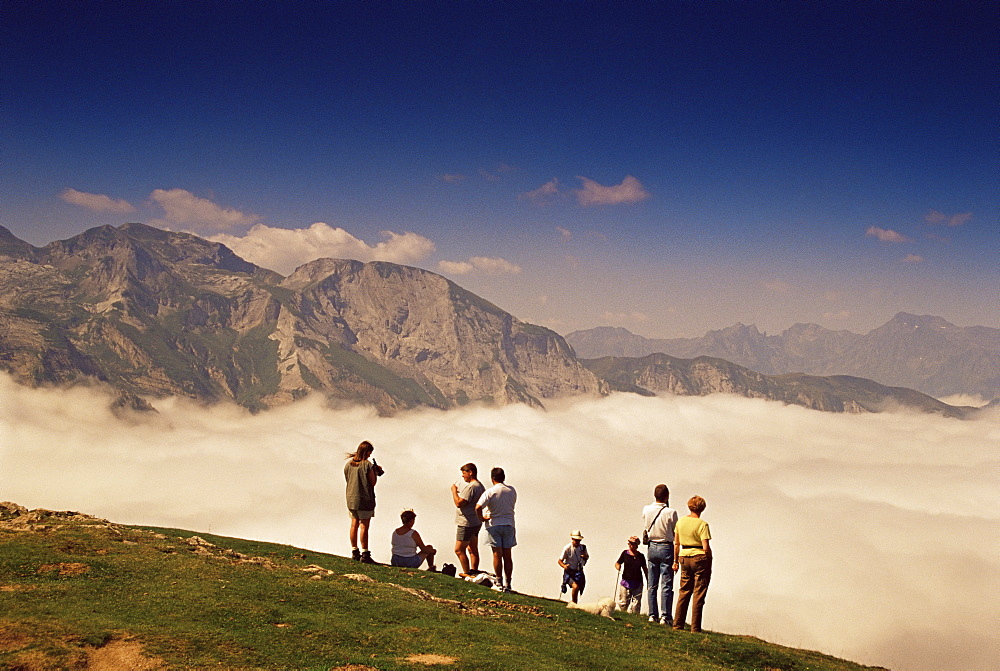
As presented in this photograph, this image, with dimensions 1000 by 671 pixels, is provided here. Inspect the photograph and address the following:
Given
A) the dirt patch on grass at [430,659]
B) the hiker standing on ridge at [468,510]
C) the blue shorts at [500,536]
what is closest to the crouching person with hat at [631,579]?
the blue shorts at [500,536]

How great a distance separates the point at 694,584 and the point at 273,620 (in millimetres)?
13018

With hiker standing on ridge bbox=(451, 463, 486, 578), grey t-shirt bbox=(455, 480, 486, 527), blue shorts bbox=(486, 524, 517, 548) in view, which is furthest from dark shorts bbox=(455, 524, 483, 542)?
blue shorts bbox=(486, 524, 517, 548)

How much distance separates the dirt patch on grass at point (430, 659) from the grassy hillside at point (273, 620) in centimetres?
7

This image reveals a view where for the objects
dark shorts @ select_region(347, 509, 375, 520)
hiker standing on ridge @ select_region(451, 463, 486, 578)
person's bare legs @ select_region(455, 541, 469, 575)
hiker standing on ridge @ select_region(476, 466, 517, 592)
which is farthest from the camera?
person's bare legs @ select_region(455, 541, 469, 575)

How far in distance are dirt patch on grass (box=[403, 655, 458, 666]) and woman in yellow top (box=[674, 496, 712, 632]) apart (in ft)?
29.0

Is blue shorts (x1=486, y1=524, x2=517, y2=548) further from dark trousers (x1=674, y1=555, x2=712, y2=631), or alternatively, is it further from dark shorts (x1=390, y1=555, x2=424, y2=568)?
dark trousers (x1=674, y1=555, x2=712, y2=631)

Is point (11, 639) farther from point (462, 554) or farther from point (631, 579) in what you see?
point (631, 579)

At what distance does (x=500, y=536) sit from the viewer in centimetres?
2245

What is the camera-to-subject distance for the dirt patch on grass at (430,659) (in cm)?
1325

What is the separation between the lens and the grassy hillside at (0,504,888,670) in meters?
12.8

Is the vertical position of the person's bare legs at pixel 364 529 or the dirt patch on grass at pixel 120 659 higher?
the person's bare legs at pixel 364 529

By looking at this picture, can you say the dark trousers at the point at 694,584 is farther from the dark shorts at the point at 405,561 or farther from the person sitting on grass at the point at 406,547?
the dark shorts at the point at 405,561

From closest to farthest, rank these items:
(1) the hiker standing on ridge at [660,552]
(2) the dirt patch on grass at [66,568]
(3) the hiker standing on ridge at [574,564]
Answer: (2) the dirt patch on grass at [66,568]
(1) the hiker standing on ridge at [660,552]
(3) the hiker standing on ridge at [574,564]

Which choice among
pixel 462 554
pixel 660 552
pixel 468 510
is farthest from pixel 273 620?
pixel 660 552
